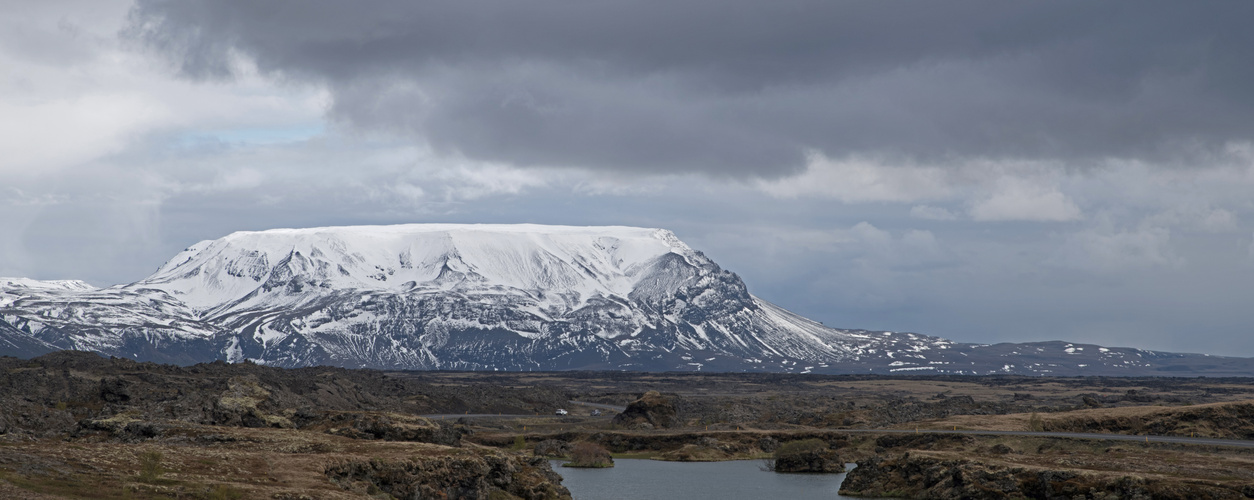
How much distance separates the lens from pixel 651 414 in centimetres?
15275

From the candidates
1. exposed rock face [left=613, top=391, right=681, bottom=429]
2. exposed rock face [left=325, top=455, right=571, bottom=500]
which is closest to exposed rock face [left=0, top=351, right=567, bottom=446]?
exposed rock face [left=325, top=455, right=571, bottom=500]

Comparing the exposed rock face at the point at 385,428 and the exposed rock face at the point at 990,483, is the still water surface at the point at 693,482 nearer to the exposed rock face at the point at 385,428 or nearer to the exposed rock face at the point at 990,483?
the exposed rock face at the point at 990,483

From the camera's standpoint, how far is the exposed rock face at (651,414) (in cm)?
15118

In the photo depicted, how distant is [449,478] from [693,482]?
33.6 metres

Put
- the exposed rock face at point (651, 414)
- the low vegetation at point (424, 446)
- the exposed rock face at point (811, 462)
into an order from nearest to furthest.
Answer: the low vegetation at point (424, 446)
the exposed rock face at point (811, 462)
the exposed rock face at point (651, 414)

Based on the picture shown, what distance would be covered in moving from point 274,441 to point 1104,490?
5266 cm

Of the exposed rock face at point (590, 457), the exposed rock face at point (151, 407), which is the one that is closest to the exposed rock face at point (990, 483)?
the exposed rock face at point (590, 457)

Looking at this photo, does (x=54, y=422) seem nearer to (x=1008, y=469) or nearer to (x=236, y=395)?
(x=236, y=395)

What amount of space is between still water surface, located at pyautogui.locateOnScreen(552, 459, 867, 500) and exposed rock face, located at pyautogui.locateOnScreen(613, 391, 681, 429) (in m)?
30.5

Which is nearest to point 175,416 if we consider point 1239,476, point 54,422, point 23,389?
point 54,422

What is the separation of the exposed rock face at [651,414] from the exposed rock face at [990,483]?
61.4 m

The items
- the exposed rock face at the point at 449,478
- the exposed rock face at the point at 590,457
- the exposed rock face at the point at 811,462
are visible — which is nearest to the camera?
the exposed rock face at the point at 449,478

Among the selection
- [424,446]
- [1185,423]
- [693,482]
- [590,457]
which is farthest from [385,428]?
[1185,423]

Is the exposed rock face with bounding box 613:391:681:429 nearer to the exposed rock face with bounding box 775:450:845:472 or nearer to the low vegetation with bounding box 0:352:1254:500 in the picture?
the low vegetation with bounding box 0:352:1254:500
